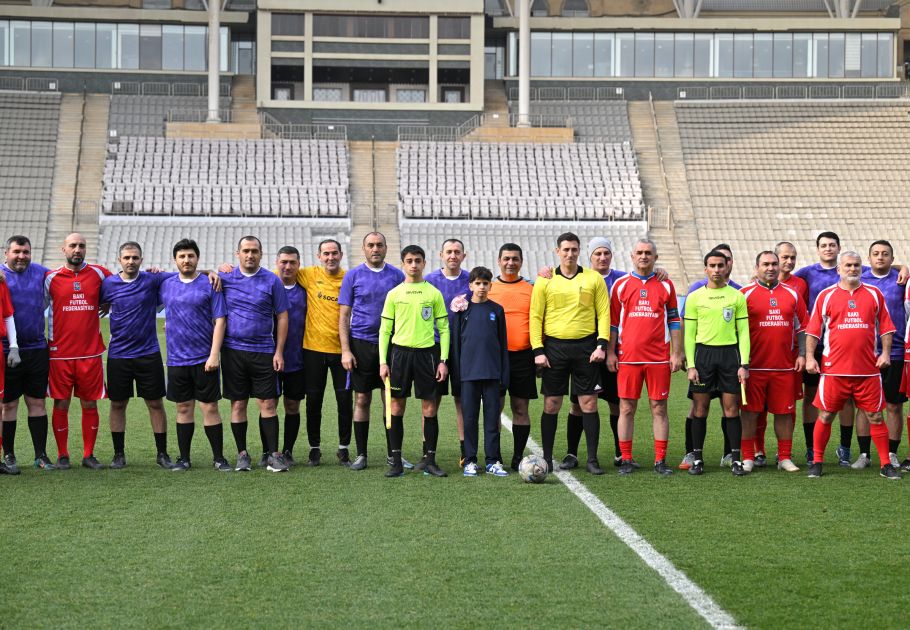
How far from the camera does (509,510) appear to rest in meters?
7.07

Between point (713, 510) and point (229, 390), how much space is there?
3.72m

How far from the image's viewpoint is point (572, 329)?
27.5ft

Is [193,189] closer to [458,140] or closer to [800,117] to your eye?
[458,140]

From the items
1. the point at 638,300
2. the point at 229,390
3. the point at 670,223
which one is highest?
the point at 670,223

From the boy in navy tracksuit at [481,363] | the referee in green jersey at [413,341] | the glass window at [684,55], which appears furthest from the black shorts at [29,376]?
the glass window at [684,55]

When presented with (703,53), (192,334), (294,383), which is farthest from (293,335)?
(703,53)

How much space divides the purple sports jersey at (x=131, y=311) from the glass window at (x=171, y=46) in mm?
36777

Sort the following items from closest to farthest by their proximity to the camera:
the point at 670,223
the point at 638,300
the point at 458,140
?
the point at 638,300, the point at 670,223, the point at 458,140

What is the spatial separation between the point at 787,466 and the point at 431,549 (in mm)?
3726

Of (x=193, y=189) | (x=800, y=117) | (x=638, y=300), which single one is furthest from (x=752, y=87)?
(x=638, y=300)

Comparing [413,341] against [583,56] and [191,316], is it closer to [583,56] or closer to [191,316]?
[191,316]

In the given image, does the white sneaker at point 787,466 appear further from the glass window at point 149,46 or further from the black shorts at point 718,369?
the glass window at point 149,46

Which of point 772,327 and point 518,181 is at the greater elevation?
point 518,181

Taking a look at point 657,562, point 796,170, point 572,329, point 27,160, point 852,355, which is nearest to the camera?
point 657,562
